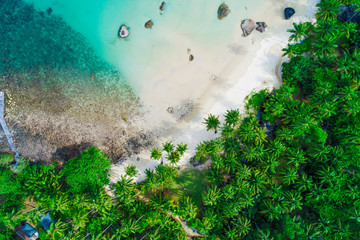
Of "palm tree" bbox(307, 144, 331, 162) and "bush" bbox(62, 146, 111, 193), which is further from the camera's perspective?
"palm tree" bbox(307, 144, 331, 162)

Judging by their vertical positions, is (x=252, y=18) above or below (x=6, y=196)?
above

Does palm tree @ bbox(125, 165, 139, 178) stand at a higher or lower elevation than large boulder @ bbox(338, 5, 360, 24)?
lower

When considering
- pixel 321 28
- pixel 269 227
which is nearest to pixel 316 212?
pixel 269 227

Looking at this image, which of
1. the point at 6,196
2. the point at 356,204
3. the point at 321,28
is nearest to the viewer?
the point at 356,204

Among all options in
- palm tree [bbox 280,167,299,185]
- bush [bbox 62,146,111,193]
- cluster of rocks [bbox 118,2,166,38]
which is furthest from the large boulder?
bush [bbox 62,146,111,193]

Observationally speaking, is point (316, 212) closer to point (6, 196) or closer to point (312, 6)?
point (312, 6)

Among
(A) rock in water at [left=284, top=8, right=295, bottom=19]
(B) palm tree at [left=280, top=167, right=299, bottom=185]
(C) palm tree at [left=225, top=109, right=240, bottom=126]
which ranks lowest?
(B) palm tree at [left=280, top=167, right=299, bottom=185]

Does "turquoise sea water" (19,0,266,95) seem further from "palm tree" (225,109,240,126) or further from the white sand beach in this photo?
"palm tree" (225,109,240,126)
